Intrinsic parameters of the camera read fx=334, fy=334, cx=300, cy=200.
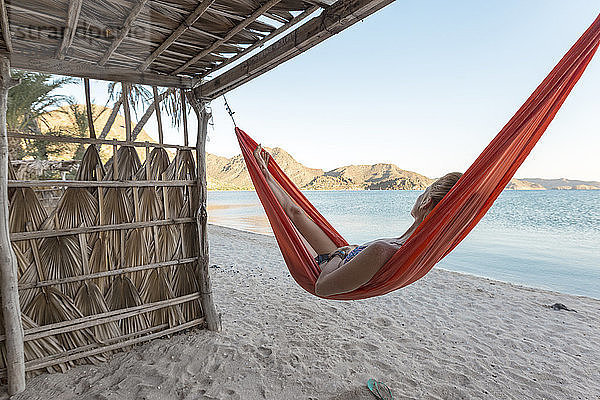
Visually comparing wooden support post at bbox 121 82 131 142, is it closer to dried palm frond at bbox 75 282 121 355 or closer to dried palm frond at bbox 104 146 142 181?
dried palm frond at bbox 104 146 142 181

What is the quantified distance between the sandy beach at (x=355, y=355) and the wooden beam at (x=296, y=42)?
1544mm

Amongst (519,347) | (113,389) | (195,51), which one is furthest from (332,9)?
(519,347)

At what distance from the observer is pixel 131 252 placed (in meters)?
1.92

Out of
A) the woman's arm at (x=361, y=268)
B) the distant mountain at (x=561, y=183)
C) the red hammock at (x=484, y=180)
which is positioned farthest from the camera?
the distant mountain at (x=561, y=183)

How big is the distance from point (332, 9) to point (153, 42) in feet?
2.95

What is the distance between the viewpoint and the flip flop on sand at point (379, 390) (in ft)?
5.10

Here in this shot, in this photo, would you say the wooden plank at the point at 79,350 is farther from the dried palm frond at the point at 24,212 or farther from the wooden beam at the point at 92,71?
the wooden beam at the point at 92,71

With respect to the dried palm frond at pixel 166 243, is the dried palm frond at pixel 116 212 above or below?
above

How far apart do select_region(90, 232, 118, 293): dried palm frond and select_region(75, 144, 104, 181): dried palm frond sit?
31cm

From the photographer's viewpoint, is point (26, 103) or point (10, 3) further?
point (26, 103)

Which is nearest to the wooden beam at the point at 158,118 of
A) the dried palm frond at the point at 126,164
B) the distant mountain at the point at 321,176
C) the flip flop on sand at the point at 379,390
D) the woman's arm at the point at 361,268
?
the dried palm frond at the point at 126,164

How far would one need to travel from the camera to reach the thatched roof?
4.23ft

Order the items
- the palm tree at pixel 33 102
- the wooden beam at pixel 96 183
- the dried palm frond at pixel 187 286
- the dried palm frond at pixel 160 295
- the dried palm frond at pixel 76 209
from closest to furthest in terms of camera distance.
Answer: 1. the wooden beam at pixel 96 183
2. the dried palm frond at pixel 76 209
3. the dried palm frond at pixel 160 295
4. the dried palm frond at pixel 187 286
5. the palm tree at pixel 33 102

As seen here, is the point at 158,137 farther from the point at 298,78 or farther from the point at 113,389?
the point at 298,78
